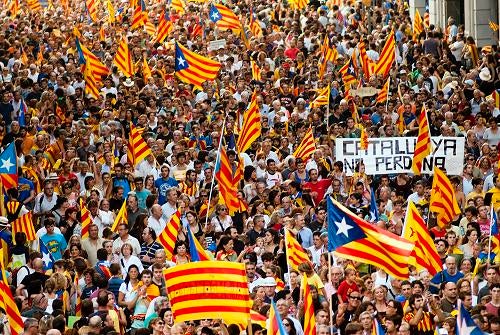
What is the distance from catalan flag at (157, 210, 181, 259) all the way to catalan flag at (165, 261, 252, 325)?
427cm

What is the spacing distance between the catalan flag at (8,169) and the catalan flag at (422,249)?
6010 mm

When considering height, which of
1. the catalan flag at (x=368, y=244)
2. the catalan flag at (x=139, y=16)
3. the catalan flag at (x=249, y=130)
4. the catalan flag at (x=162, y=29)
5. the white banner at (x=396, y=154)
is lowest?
the catalan flag at (x=368, y=244)

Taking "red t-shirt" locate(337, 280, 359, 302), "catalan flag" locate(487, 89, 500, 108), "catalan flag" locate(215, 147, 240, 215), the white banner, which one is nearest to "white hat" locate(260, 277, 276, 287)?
"red t-shirt" locate(337, 280, 359, 302)

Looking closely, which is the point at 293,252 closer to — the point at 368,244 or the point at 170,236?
the point at 170,236

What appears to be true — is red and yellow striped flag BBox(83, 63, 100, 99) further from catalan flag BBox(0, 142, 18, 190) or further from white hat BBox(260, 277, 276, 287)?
white hat BBox(260, 277, 276, 287)

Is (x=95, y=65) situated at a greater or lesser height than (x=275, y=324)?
greater

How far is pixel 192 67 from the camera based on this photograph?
100ft

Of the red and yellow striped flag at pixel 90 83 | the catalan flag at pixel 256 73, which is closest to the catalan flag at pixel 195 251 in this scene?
the red and yellow striped flag at pixel 90 83

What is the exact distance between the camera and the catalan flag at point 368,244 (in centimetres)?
1611

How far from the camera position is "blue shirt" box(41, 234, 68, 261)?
811 inches

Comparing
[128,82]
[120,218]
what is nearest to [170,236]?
[120,218]

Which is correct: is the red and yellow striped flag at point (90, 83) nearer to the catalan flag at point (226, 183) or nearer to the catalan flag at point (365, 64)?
the catalan flag at point (365, 64)

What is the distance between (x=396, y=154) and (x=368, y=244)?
301 inches

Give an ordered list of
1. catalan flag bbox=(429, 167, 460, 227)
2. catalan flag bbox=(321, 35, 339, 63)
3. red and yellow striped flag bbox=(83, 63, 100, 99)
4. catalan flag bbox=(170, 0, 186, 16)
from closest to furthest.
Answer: catalan flag bbox=(429, 167, 460, 227) < red and yellow striped flag bbox=(83, 63, 100, 99) < catalan flag bbox=(321, 35, 339, 63) < catalan flag bbox=(170, 0, 186, 16)
